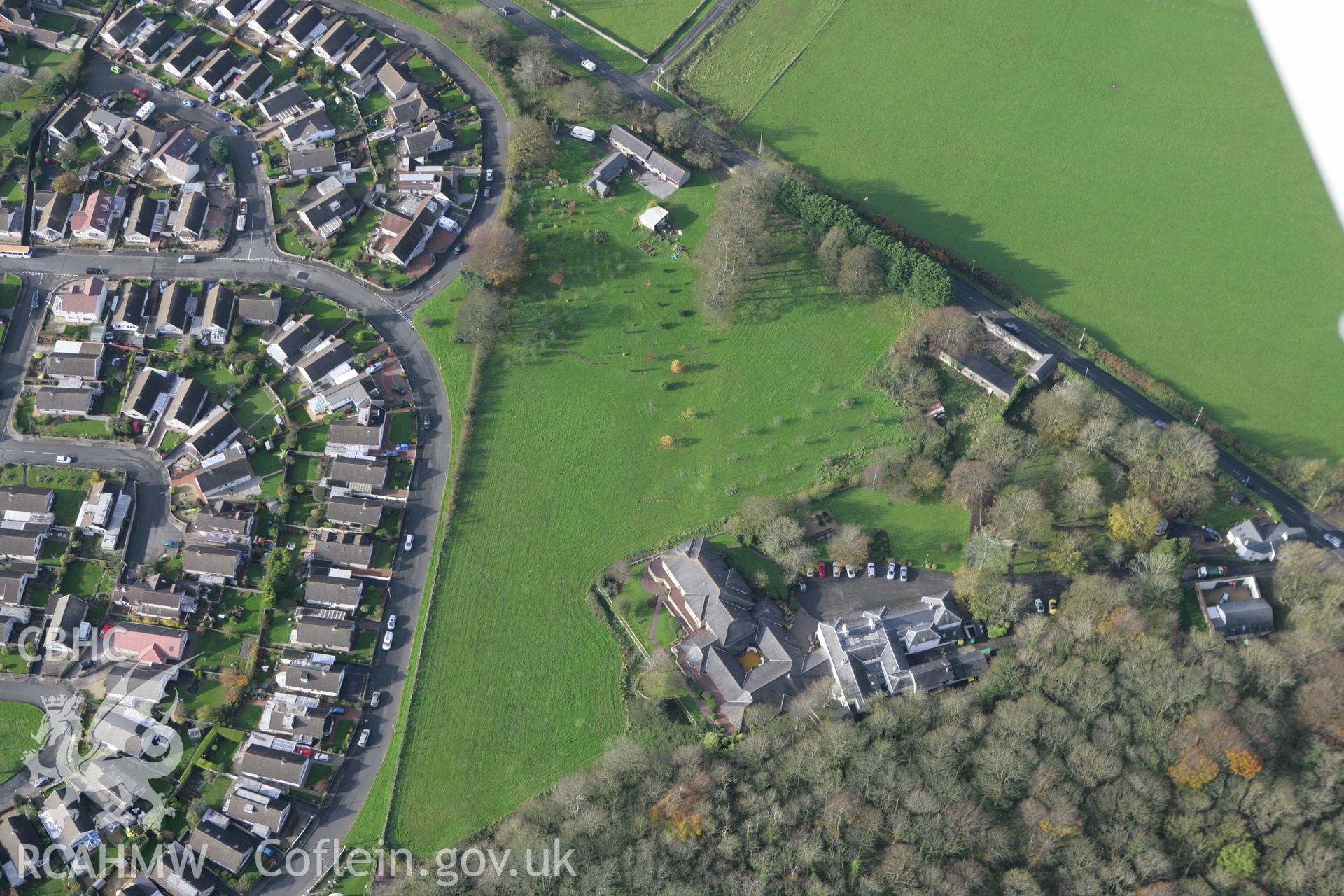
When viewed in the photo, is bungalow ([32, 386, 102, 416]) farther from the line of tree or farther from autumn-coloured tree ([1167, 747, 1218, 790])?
autumn-coloured tree ([1167, 747, 1218, 790])

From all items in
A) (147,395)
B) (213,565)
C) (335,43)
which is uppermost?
→ (335,43)

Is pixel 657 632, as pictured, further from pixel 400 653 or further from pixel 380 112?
pixel 380 112

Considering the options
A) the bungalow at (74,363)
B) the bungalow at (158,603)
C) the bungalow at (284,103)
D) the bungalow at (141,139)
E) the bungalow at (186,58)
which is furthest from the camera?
the bungalow at (186,58)

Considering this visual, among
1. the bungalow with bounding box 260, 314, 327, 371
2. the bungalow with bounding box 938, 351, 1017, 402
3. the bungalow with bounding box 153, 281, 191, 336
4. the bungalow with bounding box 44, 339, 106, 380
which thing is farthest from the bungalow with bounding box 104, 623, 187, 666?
the bungalow with bounding box 938, 351, 1017, 402

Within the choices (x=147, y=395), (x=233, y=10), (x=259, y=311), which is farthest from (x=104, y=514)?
(x=233, y=10)

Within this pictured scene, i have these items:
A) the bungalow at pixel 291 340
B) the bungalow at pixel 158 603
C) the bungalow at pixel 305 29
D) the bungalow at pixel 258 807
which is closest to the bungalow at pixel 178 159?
the bungalow at pixel 305 29

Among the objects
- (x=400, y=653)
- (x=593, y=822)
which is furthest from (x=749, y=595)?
(x=400, y=653)

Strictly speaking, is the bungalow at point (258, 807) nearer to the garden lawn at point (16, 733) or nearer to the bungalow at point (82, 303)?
the garden lawn at point (16, 733)

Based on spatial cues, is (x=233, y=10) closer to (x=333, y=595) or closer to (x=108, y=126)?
(x=108, y=126)
